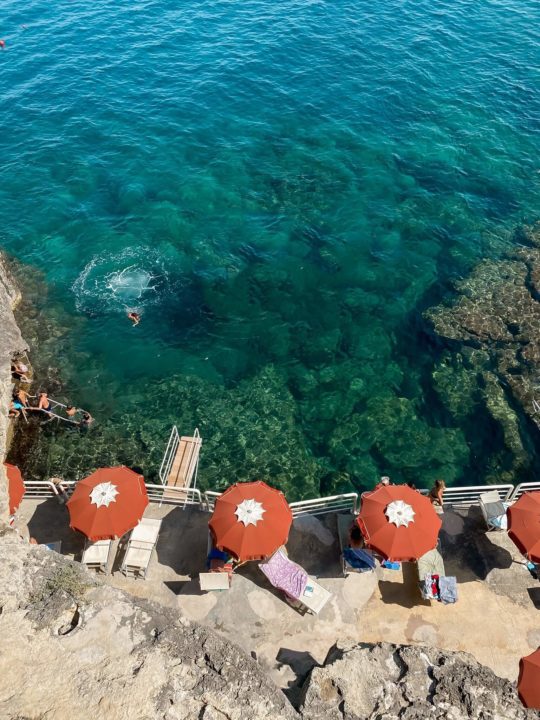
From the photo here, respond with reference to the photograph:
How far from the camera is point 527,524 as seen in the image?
1555cm

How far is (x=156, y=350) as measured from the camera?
2775 centimetres

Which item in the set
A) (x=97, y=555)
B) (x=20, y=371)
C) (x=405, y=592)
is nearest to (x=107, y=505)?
(x=97, y=555)

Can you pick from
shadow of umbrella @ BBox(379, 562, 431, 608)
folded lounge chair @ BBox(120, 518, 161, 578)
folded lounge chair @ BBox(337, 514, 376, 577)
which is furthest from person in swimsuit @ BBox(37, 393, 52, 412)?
shadow of umbrella @ BBox(379, 562, 431, 608)

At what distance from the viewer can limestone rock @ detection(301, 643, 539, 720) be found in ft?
37.4

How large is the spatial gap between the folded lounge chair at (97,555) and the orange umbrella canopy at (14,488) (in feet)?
9.53

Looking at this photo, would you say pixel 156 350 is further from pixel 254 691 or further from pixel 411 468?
pixel 254 691

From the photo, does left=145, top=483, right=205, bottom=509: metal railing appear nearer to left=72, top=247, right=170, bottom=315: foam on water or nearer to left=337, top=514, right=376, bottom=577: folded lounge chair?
left=337, top=514, right=376, bottom=577: folded lounge chair

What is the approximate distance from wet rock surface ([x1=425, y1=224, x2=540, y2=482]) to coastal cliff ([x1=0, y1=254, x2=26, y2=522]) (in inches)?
805

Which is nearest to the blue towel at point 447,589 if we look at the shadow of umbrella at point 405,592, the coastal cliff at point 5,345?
the shadow of umbrella at point 405,592

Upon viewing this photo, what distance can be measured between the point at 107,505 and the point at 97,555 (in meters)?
2.00

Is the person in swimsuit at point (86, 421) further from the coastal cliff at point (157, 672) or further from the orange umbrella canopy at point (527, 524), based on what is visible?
the orange umbrella canopy at point (527, 524)

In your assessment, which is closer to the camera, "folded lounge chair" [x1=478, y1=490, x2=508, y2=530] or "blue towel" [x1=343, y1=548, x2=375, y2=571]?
"blue towel" [x1=343, y1=548, x2=375, y2=571]

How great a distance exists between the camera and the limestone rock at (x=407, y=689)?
1139 centimetres

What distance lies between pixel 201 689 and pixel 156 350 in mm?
19365
